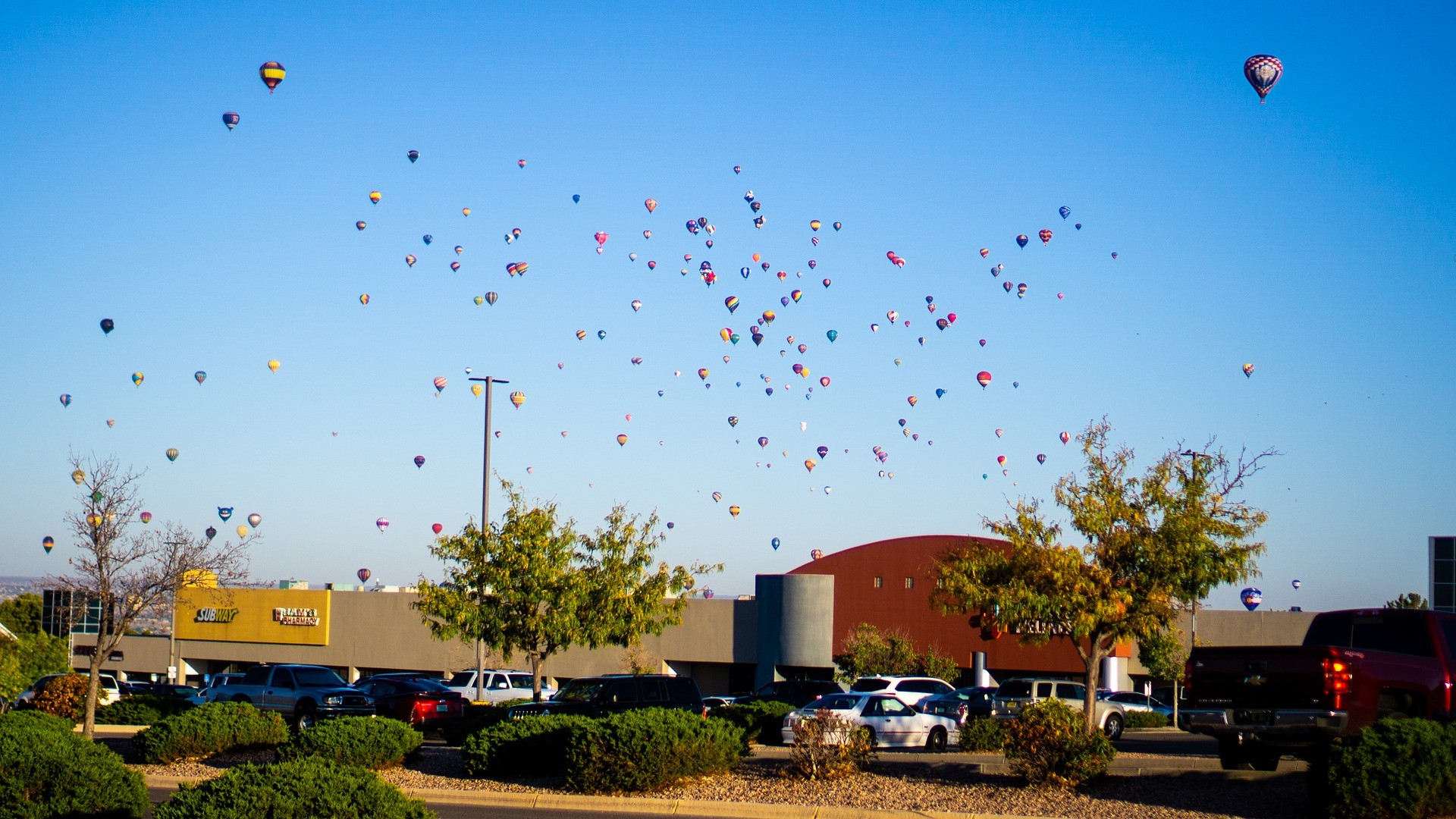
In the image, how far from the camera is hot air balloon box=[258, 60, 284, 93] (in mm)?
Answer: 37875

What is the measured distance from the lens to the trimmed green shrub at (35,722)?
13.6 meters

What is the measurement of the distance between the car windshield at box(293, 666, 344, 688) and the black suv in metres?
8.65

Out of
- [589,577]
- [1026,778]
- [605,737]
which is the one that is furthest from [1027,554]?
[589,577]

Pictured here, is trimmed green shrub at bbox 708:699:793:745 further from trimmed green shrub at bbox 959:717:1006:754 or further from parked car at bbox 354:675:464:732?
parked car at bbox 354:675:464:732

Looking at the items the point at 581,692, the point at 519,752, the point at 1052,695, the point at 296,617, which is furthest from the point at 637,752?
the point at 296,617

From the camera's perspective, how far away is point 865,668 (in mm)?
52906

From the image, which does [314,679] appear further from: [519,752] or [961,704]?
[961,704]

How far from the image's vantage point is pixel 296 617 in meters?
69.8

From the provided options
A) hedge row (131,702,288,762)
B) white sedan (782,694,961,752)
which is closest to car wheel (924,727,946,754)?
white sedan (782,694,961,752)

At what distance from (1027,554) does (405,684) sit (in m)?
17.5

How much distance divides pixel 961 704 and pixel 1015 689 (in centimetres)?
408

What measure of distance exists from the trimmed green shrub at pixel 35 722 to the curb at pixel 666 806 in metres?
2.98

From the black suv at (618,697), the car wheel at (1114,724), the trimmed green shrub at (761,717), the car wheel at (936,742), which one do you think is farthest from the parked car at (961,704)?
the black suv at (618,697)

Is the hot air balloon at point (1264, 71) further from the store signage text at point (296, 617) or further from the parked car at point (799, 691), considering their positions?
the store signage text at point (296, 617)
